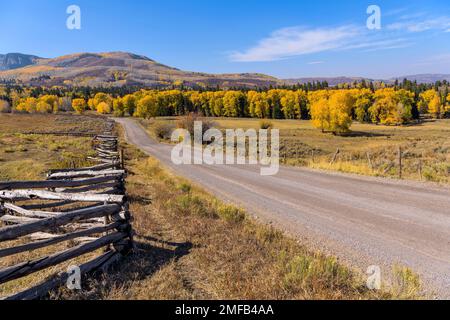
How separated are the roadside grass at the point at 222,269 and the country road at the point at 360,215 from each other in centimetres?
96

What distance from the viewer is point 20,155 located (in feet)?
103

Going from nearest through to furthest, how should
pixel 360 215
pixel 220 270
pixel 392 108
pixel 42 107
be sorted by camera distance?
pixel 220 270 < pixel 360 215 < pixel 392 108 < pixel 42 107

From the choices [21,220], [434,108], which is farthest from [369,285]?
[434,108]

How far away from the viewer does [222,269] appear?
6.57 meters

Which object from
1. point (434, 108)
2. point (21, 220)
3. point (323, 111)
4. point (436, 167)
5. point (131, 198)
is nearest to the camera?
point (21, 220)

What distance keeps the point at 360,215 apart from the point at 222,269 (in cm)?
708

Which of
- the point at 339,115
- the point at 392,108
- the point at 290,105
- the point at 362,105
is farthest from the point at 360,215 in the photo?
the point at 290,105

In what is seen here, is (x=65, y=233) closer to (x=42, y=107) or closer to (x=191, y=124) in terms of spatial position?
(x=191, y=124)

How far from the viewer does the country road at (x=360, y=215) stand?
7.96 metres

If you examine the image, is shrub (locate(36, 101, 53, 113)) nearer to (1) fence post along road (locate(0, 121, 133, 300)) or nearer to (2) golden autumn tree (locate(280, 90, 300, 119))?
(2) golden autumn tree (locate(280, 90, 300, 119))

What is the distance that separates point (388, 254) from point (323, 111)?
80.4 m

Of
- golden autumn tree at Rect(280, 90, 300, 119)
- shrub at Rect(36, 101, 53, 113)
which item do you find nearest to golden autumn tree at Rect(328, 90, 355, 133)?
golden autumn tree at Rect(280, 90, 300, 119)

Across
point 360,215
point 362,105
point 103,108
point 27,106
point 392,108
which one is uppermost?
point 27,106
